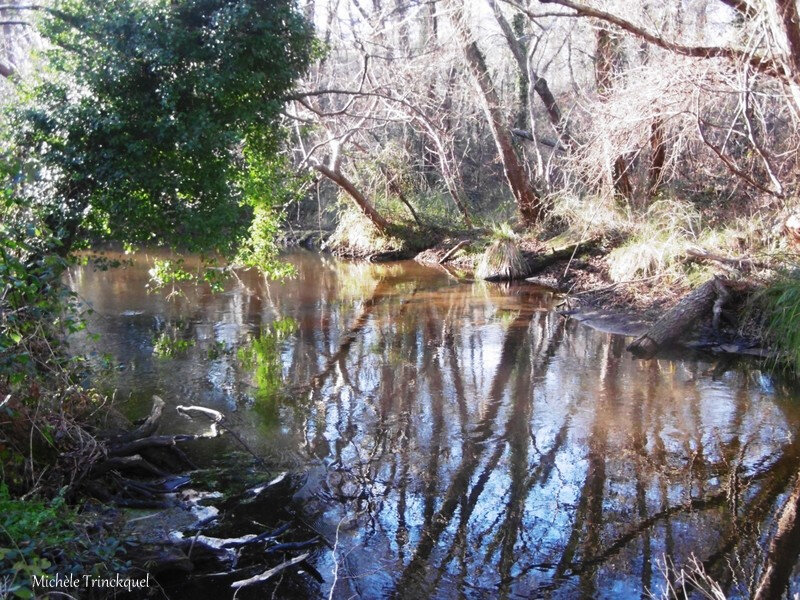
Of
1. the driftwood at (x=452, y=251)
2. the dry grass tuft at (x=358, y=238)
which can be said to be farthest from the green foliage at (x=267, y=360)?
the dry grass tuft at (x=358, y=238)

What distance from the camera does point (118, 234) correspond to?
6914mm

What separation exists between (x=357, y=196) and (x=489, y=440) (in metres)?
12.5

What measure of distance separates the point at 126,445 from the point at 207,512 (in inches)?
36.7

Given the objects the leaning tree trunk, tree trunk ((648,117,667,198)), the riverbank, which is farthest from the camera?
the leaning tree trunk

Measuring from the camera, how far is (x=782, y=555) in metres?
4.82

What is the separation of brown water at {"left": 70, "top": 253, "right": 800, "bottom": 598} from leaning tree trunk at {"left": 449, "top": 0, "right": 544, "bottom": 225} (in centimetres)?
563

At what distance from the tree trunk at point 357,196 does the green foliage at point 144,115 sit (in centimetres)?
854

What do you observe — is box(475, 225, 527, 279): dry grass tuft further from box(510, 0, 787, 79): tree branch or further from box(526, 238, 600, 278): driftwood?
box(510, 0, 787, 79): tree branch

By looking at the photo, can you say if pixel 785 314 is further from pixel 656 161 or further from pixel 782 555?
pixel 656 161

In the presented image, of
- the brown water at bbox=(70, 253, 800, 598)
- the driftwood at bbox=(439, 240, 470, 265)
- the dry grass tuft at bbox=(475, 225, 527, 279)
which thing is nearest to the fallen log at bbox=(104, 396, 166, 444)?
the brown water at bbox=(70, 253, 800, 598)

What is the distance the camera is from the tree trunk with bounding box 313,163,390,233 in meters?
16.5

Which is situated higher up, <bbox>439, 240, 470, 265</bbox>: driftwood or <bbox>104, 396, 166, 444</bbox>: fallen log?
<bbox>439, 240, 470, 265</bbox>: driftwood

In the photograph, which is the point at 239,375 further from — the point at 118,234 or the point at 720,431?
the point at 720,431

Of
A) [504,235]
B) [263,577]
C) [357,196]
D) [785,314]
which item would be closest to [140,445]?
[263,577]
